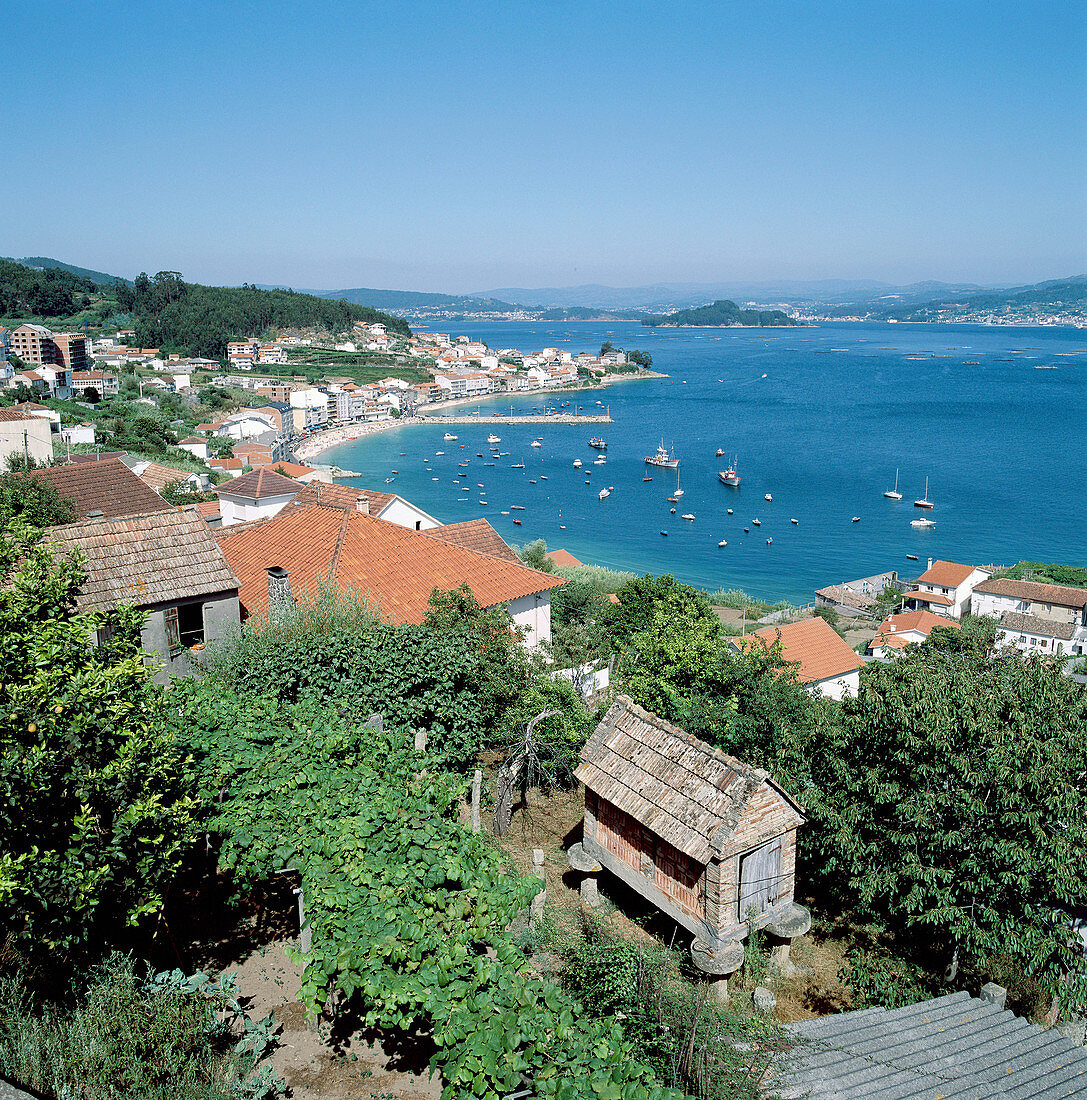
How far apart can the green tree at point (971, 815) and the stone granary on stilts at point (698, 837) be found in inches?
47.4

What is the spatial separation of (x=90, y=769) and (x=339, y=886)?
7.16 feet

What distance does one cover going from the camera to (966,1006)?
307 inches

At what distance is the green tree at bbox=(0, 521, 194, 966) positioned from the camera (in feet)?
19.2

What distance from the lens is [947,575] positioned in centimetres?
5241

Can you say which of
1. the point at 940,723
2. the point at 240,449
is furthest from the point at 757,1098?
the point at 240,449

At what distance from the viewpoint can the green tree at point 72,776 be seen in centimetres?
584

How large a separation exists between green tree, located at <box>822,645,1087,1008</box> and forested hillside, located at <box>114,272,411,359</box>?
158m

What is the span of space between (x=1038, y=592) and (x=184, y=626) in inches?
1917

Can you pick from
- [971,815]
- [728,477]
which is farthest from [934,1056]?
[728,477]

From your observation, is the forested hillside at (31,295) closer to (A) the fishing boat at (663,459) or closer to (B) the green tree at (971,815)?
(A) the fishing boat at (663,459)

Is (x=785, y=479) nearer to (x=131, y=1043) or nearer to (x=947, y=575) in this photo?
(x=947, y=575)

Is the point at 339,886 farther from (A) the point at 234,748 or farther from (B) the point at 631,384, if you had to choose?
(B) the point at 631,384

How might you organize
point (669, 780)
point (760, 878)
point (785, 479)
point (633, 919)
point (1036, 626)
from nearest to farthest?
point (760, 878) → point (669, 780) → point (633, 919) → point (1036, 626) → point (785, 479)

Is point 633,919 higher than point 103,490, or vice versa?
point 103,490
